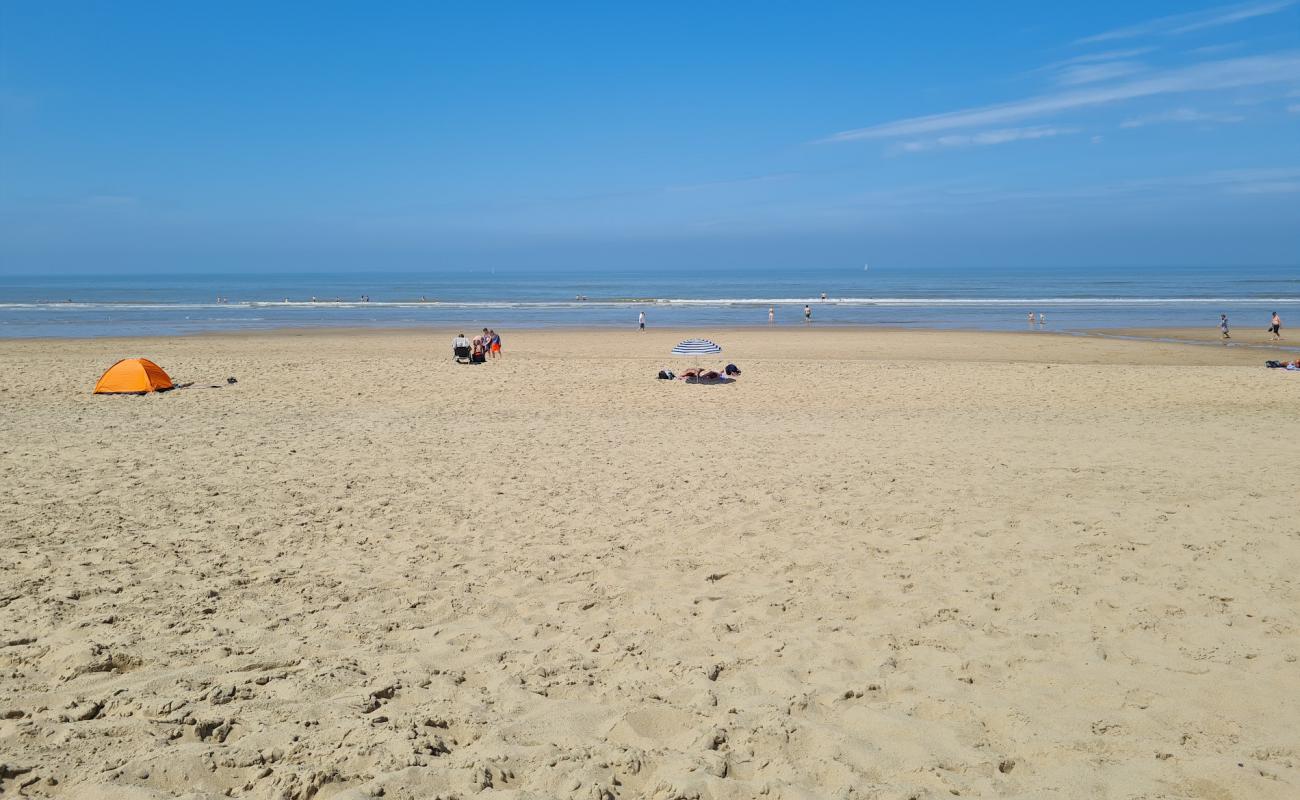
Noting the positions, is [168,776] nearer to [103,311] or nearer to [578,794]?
[578,794]

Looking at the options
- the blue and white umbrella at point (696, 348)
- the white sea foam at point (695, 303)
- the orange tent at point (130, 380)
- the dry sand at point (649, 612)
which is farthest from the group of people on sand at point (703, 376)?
the white sea foam at point (695, 303)

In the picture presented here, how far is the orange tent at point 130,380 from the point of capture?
15.4 metres

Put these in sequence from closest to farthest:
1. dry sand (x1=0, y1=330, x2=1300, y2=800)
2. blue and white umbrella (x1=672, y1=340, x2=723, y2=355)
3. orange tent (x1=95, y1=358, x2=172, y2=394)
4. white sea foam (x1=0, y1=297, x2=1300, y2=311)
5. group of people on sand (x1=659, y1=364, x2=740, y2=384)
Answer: dry sand (x1=0, y1=330, x2=1300, y2=800), orange tent (x1=95, y1=358, x2=172, y2=394), group of people on sand (x1=659, y1=364, x2=740, y2=384), blue and white umbrella (x1=672, y1=340, x2=723, y2=355), white sea foam (x1=0, y1=297, x2=1300, y2=311)

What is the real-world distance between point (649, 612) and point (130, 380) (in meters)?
14.0

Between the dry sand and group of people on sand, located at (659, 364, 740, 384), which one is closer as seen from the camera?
the dry sand

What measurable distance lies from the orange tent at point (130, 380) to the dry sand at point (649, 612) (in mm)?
3860

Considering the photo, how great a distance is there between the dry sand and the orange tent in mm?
3860

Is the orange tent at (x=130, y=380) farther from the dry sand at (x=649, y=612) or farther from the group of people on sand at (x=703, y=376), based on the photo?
the group of people on sand at (x=703, y=376)

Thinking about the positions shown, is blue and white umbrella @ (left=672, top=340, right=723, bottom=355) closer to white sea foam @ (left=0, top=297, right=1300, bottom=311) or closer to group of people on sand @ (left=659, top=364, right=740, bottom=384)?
group of people on sand @ (left=659, top=364, right=740, bottom=384)

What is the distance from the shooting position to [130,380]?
15.6 m

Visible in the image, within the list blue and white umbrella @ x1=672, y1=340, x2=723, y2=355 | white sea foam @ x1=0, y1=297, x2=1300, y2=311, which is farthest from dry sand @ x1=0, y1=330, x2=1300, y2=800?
white sea foam @ x1=0, y1=297, x2=1300, y2=311

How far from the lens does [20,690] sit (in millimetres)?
4105

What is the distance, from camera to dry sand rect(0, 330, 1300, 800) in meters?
3.60

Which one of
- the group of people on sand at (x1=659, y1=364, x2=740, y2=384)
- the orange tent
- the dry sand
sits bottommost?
the dry sand
